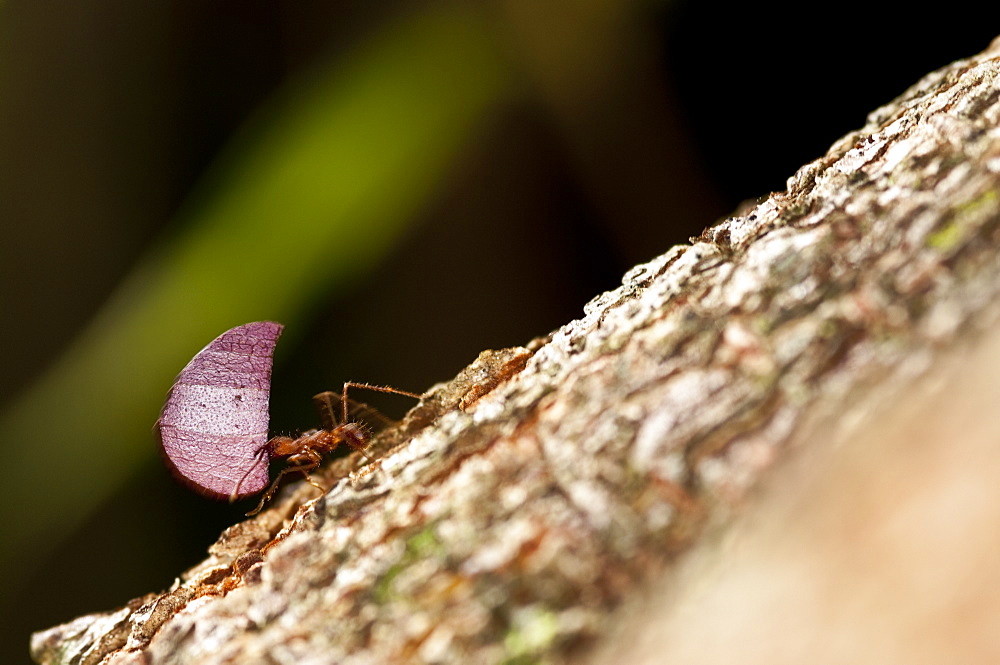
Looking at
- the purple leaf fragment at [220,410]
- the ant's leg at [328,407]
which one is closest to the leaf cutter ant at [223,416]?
the purple leaf fragment at [220,410]

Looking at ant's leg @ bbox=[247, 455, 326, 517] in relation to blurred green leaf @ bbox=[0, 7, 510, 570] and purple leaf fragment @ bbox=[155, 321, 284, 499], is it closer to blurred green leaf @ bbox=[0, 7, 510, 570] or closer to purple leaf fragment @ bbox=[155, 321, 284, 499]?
purple leaf fragment @ bbox=[155, 321, 284, 499]

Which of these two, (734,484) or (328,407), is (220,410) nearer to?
(328,407)

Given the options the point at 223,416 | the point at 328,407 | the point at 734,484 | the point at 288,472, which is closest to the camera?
the point at 734,484


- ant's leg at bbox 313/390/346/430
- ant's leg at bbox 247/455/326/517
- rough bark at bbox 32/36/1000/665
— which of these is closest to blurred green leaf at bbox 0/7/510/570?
ant's leg at bbox 313/390/346/430

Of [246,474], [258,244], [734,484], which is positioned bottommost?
[734,484]

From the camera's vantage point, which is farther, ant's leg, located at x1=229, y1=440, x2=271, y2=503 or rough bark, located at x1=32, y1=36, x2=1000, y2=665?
ant's leg, located at x1=229, y1=440, x2=271, y2=503

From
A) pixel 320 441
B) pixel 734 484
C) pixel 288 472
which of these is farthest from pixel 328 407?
pixel 734 484

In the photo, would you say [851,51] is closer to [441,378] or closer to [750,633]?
[441,378]
